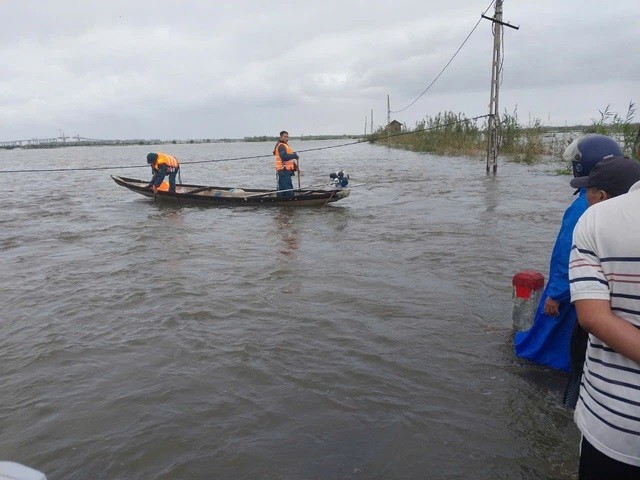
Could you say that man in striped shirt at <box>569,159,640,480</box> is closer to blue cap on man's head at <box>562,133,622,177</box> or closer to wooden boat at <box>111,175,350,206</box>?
blue cap on man's head at <box>562,133,622,177</box>

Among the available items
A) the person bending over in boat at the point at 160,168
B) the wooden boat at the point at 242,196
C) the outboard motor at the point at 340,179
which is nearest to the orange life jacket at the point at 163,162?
the person bending over in boat at the point at 160,168

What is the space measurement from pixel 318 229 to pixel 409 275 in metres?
3.85

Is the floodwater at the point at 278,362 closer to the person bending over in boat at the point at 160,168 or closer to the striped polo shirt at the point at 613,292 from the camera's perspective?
the striped polo shirt at the point at 613,292

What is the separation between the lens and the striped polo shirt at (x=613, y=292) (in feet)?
4.93

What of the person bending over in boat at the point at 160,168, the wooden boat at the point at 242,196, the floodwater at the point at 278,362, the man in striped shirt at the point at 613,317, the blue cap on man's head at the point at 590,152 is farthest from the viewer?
the person bending over in boat at the point at 160,168

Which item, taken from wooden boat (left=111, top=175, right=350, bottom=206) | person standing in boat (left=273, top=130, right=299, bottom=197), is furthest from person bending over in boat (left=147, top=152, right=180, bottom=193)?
person standing in boat (left=273, top=130, right=299, bottom=197)

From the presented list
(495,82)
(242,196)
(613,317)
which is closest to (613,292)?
(613,317)

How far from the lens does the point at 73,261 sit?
8109mm

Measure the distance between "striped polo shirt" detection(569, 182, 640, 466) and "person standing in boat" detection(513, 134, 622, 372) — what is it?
150 cm

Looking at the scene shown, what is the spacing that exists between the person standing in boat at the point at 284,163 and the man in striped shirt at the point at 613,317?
10.9 meters

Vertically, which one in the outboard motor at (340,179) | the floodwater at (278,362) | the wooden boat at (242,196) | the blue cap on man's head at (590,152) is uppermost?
the blue cap on man's head at (590,152)

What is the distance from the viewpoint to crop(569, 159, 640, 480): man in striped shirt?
4.92 ft

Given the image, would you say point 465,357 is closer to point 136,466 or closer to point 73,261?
point 136,466

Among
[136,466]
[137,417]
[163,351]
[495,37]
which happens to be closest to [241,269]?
[163,351]
